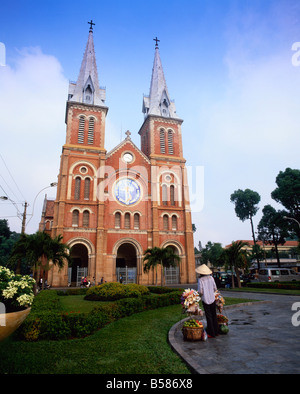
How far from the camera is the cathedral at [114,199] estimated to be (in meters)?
30.2

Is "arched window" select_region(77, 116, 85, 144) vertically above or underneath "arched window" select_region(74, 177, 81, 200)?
above

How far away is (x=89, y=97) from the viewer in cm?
3728

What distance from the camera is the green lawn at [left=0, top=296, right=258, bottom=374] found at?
451 cm

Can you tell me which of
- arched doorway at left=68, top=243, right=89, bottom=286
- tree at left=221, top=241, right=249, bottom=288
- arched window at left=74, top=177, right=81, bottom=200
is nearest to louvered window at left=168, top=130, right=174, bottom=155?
arched window at left=74, top=177, right=81, bottom=200

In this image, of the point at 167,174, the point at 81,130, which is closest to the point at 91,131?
the point at 81,130

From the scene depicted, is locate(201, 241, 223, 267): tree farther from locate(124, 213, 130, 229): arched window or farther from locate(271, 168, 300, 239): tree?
locate(124, 213, 130, 229): arched window

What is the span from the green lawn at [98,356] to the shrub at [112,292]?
8936 millimetres

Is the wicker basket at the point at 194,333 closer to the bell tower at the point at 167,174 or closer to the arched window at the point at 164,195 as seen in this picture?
the bell tower at the point at 167,174

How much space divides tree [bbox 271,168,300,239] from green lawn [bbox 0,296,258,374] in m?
34.5

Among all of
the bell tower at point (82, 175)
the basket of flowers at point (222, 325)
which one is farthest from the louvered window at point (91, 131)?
the basket of flowers at point (222, 325)

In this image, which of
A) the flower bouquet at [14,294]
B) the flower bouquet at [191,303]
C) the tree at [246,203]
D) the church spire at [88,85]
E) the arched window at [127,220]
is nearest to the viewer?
the flower bouquet at [14,294]
